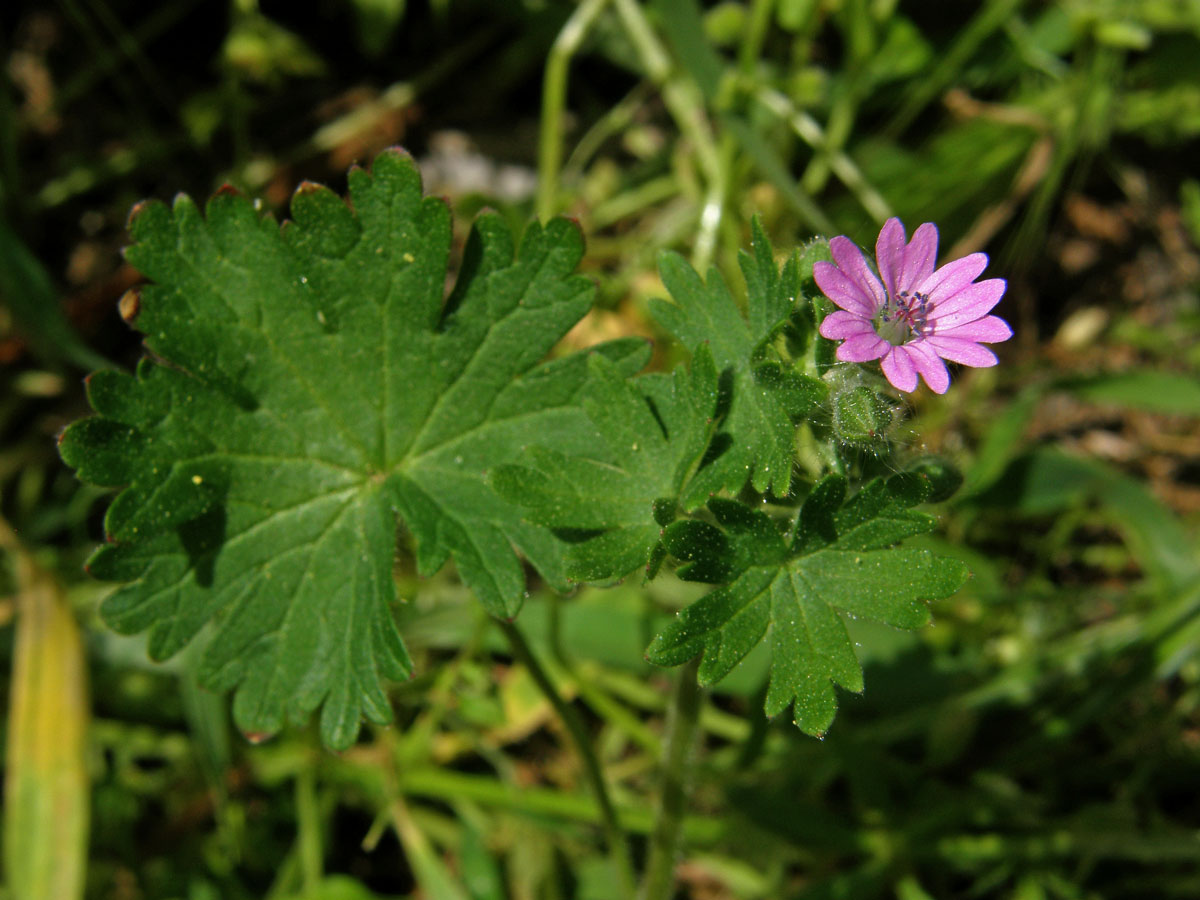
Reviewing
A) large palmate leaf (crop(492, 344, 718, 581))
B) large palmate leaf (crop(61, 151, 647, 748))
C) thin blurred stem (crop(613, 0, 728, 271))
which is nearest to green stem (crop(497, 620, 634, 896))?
large palmate leaf (crop(61, 151, 647, 748))

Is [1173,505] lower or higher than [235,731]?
lower

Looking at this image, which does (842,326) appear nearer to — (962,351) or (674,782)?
(962,351)

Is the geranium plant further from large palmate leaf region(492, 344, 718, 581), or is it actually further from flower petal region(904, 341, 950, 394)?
flower petal region(904, 341, 950, 394)

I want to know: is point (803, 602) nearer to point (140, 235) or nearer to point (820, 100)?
point (140, 235)

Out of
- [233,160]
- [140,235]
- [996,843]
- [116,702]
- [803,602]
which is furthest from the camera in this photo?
[233,160]

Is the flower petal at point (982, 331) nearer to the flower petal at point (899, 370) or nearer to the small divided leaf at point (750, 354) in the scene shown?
the flower petal at point (899, 370)

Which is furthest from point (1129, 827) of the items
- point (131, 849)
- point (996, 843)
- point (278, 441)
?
point (131, 849)
